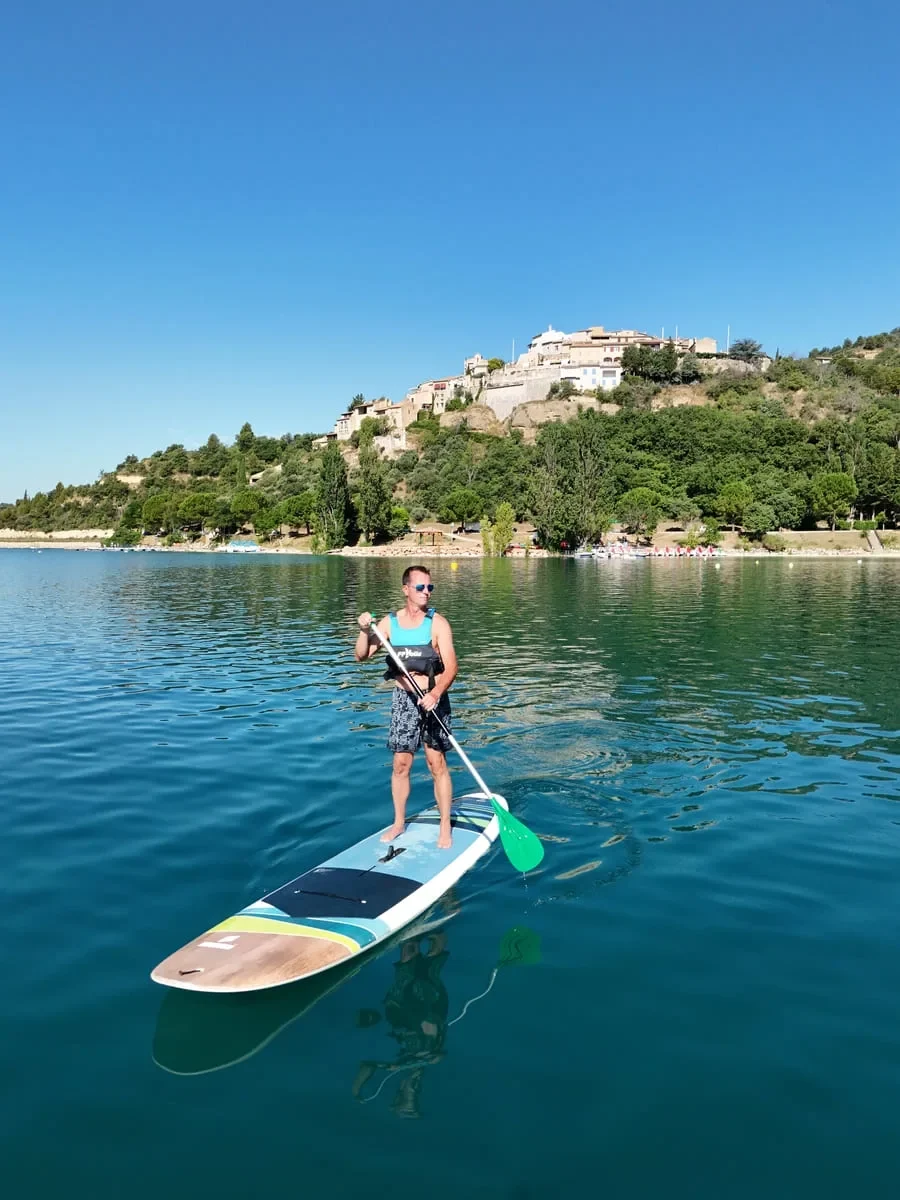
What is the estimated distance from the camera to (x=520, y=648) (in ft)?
84.2

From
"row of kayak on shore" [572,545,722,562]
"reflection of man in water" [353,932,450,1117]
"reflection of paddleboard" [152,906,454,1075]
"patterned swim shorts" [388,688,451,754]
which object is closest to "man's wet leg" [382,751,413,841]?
"patterned swim shorts" [388,688,451,754]

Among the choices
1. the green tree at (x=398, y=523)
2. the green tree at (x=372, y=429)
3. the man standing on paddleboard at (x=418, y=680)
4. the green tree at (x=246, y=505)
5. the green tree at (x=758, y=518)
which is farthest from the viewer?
the green tree at (x=372, y=429)

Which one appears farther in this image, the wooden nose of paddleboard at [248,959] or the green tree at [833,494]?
the green tree at [833,494]

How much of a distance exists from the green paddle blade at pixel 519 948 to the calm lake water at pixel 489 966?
22 millimetres

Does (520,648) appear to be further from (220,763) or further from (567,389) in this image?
(567,389)

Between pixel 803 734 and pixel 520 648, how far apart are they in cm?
1179

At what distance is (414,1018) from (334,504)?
363ft

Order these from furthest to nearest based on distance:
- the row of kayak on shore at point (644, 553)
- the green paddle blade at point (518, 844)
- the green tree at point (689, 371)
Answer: the green tree at point (689, 371) → the row of kayak on shore at point (644, 553) → the green paddle blade at point (518, 844)

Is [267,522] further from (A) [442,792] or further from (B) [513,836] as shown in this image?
(B) [513,836]

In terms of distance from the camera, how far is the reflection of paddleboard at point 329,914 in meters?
6.11

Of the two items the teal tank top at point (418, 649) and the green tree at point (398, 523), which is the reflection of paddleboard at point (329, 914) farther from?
the green tree at point (398, 523)

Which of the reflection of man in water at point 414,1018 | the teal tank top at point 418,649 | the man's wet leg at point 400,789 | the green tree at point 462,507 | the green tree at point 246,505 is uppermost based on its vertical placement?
the green tree at point 246,505

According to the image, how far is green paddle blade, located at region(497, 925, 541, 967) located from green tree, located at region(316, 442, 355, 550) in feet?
353

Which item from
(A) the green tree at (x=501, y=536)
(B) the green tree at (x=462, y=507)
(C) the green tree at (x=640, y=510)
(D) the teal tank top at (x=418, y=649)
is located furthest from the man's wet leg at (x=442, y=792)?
(B) the green tree at (x=462, y=507)
